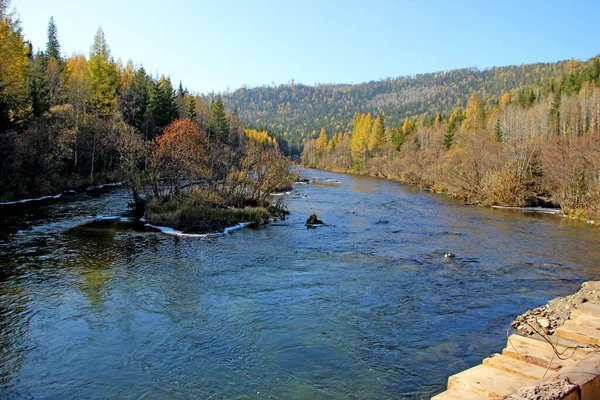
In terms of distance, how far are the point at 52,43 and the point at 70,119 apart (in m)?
47.8

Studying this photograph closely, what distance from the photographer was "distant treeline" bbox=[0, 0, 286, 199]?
30.2 m

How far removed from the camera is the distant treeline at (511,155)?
3325 centimetres

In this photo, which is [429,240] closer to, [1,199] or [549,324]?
[549,324]

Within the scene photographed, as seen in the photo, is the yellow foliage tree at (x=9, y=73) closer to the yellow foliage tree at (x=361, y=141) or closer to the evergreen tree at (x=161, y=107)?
the evergreen tree at (x=161, y=107)

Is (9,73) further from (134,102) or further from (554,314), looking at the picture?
Result: (554,314)

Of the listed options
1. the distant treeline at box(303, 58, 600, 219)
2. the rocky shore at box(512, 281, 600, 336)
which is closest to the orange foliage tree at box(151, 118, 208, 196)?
the rocky shore at box(512, 281, 600, 336)

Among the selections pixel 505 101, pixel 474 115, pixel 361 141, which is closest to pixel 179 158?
pixel 474 115

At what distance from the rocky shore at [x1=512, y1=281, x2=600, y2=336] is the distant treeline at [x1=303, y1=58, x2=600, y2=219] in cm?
2223

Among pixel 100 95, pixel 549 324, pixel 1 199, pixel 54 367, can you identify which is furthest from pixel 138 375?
pixel 100 95

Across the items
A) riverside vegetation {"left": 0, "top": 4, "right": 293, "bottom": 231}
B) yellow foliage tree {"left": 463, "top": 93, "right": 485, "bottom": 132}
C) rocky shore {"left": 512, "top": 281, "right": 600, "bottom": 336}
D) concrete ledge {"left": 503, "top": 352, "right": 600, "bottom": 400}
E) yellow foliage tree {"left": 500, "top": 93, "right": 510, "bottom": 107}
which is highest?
yellow foliage tree {"left": 500, "top": 93, "right": 510, "bottom": 107}

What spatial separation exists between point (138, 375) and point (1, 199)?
27.3 m

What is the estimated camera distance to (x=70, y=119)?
1754 inches

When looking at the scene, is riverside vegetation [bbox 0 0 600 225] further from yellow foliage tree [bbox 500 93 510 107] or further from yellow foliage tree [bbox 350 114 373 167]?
yellow foliage tree [bbox 500 93 510 107]

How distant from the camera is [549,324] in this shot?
9.38 m
